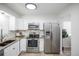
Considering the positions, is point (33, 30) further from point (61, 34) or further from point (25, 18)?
point (61, 34)

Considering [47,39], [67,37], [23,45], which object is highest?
[67,37]

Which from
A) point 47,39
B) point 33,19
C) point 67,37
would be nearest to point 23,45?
point 47,39

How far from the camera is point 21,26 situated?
440 centimetres

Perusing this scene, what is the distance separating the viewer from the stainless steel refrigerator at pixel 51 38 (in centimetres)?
395

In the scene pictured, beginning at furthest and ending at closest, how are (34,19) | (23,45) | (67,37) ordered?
(34,19) < (23,45) < (67,37)

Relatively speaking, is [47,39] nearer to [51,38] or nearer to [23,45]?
[51,38]

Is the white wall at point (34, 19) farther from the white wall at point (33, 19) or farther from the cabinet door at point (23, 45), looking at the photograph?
the cabinet door at point (23, 45)

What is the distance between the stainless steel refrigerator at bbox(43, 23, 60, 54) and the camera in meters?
3.95

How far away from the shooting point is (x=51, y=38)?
3.95 meters

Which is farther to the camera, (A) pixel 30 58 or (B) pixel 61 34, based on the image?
(B) pixel 61 34

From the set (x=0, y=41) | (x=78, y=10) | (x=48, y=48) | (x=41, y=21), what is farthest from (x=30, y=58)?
(x=41, y=21)

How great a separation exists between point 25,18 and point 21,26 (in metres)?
0.42

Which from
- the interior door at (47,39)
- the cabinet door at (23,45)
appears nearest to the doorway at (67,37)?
the interior door at (47,39)

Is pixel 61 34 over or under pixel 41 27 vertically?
under
